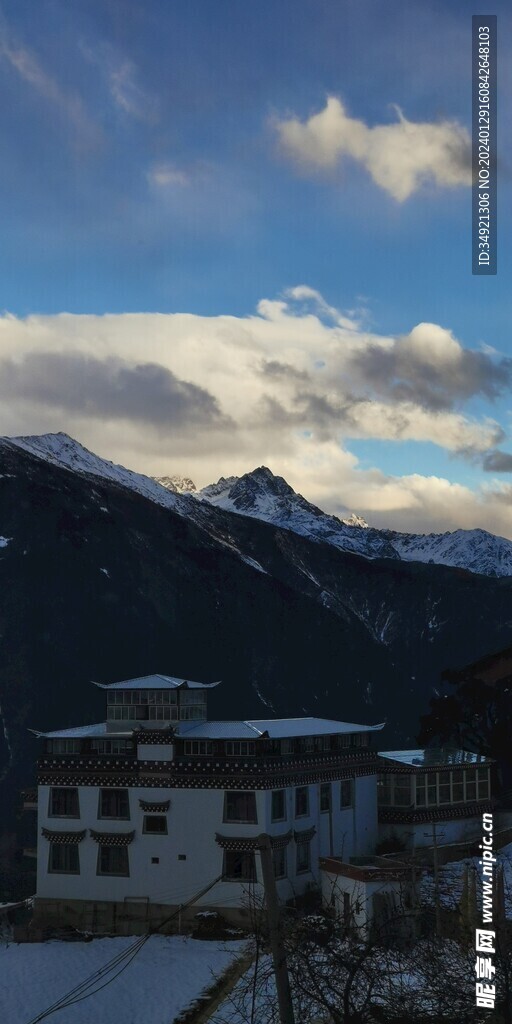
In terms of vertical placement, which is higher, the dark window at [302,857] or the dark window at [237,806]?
the dark window at [237,806]

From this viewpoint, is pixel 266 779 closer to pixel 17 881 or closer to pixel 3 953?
pixel 3 953

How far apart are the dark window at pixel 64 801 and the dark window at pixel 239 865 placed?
34.0ft

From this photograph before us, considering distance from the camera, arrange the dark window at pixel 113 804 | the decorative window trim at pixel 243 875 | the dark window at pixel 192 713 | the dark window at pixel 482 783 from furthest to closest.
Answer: the dark window at pixel 482 783 → the dark window at pixel 192 713 → the dark window at pixel 113 804 → the decorative window trim at pixel 243 875

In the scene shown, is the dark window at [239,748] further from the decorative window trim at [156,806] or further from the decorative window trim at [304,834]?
the decorative window trim at [304,834]

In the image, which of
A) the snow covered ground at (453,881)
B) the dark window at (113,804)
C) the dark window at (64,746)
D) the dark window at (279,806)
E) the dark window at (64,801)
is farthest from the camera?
the dark window at (64,746)

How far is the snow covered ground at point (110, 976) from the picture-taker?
50.8 meters

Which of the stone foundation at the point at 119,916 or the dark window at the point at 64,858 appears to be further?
the dark window at the point at 64,858

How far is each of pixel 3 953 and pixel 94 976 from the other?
867cm

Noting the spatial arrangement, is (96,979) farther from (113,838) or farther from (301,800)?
(301,800)

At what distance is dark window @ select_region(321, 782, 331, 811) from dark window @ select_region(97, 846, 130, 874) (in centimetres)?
1266

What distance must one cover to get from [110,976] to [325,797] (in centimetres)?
2032

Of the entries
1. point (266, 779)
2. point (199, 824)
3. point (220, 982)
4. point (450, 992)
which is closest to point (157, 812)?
point (199, 824)

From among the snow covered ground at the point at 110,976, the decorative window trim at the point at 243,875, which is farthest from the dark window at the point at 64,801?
the decorative window trim at the point at 243,875

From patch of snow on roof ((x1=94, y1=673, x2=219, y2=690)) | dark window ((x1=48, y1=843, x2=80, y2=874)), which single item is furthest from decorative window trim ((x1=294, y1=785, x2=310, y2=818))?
dark window ((x1=48, y1=843, x2=80, y2=874))
